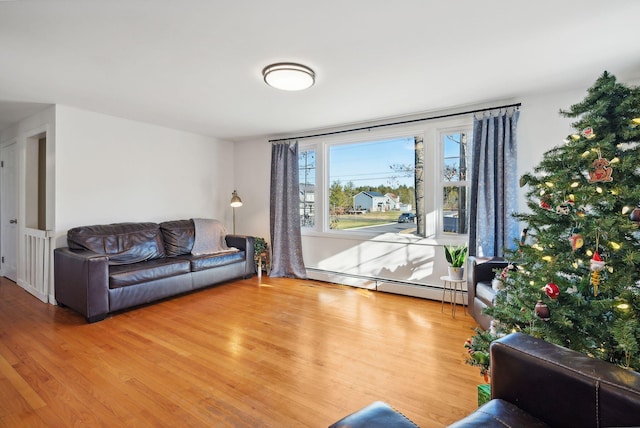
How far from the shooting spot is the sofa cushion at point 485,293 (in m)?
2.53

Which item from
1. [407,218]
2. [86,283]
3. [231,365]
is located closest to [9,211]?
[86,283]

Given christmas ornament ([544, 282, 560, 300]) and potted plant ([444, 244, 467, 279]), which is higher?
christmas ornament ([544, 282, 560, 300])

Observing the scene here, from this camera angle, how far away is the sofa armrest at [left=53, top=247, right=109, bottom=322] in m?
3.01

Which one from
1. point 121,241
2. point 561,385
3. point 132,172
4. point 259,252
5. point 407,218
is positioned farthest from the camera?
point 259,252

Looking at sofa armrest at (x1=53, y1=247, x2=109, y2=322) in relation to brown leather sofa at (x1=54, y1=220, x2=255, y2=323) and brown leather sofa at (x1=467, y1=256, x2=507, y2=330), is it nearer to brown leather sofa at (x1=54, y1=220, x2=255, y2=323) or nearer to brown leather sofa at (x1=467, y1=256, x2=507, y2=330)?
brown leather sofa at (x1=54, y1=220, x2=255, y2=323)

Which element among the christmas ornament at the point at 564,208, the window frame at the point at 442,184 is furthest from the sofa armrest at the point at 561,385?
the window frame at the point at 442,184

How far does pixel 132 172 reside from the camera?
13.9 ft

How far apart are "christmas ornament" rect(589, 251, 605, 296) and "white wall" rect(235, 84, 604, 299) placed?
2038mm

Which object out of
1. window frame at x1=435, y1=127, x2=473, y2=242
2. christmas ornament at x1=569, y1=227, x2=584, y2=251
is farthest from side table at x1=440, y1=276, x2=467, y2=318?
christmas ornament at x1=569, y1=227, x2=584, y2=251

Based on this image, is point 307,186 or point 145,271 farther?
point 307,186

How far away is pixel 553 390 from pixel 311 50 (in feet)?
7.63

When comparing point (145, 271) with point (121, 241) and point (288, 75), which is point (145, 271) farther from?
point (288, 75)

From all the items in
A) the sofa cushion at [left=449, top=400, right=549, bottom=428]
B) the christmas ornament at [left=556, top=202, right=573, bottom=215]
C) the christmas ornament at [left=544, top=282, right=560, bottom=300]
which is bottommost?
the sofa cushion at [left=449, top=400, right=549, bottom=428]

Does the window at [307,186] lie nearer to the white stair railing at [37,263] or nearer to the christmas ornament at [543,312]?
the white stair railing at [37,263]
